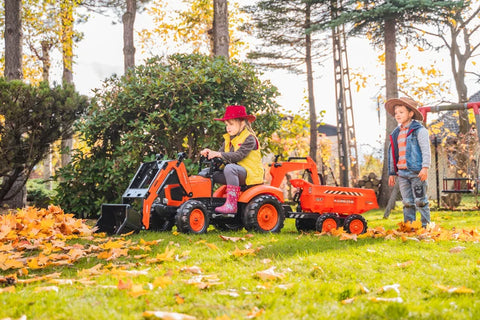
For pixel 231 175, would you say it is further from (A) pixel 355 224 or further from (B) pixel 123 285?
(B) pixel 123 285

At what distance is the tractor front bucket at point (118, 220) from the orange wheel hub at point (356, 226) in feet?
9.14

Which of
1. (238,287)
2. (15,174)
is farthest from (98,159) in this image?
(238,287)

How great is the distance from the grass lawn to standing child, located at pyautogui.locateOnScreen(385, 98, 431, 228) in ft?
4.51

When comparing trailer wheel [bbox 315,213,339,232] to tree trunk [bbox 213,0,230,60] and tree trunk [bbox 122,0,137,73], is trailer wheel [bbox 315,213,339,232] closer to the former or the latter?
tree trunk [bbox 213,0,230,60]

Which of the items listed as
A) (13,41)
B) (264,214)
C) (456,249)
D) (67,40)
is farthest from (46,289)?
(67,40)

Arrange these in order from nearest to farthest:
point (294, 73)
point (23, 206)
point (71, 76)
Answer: point (23, 206) → point (294, 73) → point (71, 76)

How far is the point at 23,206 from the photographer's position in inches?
397

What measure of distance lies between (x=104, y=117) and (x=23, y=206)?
3410 mm

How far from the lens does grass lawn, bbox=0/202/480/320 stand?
109 inches

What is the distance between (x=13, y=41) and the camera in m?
10.7

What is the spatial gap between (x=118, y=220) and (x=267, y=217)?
189 cm

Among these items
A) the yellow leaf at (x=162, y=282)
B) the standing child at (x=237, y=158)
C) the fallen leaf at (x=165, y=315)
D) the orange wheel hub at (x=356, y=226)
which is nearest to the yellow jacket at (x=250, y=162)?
the standing child at (x=237, y=158)

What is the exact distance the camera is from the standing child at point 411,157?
6.23 m

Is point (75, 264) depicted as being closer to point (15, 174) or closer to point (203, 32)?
point (15, 174)
